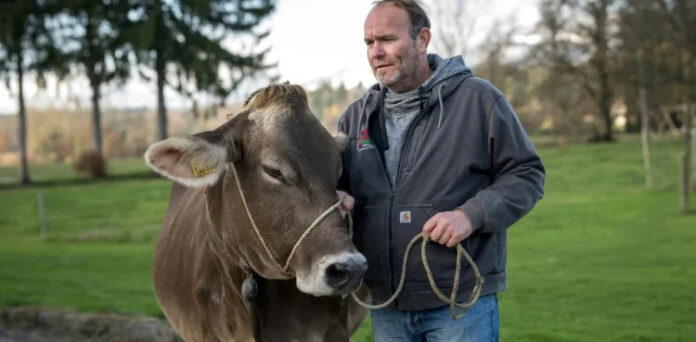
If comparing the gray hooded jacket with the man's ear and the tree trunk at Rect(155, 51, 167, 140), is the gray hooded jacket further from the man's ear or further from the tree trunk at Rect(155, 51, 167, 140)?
the tree trunk at Rect(155, 51, 167, 140)

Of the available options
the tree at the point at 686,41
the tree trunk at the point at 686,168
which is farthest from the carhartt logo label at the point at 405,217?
the tree at the point at 686,41

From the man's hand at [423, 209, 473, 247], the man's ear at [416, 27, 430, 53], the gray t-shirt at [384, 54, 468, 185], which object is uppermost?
the man's ear at [416, 27, 430, 53]

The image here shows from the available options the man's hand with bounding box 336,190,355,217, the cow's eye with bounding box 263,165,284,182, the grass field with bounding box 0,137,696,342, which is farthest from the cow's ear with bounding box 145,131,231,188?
the grass field with bounding box 0,137,696,342

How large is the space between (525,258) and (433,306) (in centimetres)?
1040

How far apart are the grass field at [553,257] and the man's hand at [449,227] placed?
4778 mm

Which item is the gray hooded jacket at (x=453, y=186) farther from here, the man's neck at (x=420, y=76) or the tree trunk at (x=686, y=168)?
the tree trunk at (x=686, y=168)

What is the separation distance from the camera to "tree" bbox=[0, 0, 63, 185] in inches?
1368

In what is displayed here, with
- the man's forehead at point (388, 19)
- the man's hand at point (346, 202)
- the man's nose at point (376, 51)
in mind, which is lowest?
the man's hand at point (346, 202)

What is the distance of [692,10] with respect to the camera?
1883cm

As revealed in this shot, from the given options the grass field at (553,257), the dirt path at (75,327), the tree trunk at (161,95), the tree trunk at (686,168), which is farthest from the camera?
the tree trunk at (161,95)

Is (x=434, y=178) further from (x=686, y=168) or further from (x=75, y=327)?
(x=686, y=168)

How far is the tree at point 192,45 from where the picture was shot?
35.6 metres

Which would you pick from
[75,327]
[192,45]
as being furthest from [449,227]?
[192,45]

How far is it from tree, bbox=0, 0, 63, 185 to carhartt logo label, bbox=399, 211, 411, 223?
34.2 meters
